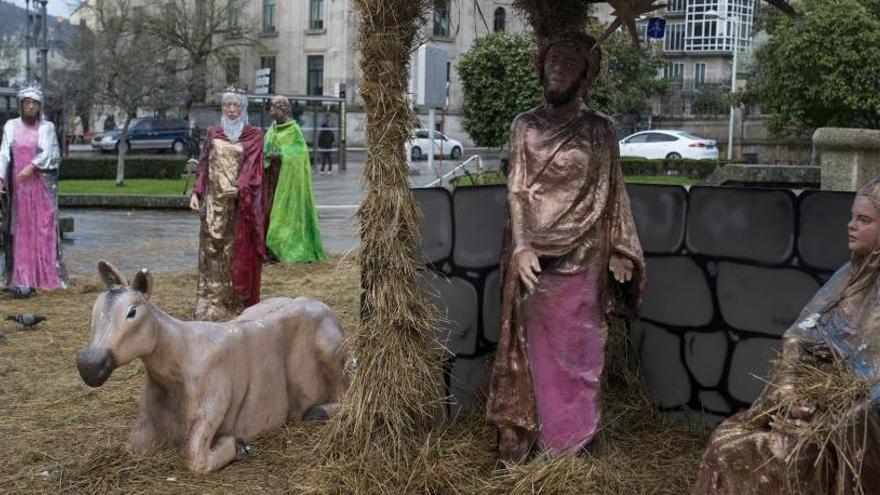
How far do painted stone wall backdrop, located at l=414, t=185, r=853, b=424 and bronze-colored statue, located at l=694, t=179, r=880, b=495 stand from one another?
1.37 metres

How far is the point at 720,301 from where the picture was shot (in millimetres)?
5324

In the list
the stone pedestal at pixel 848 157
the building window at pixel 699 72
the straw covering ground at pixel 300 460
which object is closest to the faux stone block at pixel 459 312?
the straw covering ground at pixel 300 460

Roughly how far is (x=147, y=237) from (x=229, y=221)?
7.65 m

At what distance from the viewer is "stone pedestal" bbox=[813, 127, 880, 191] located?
7711 mm

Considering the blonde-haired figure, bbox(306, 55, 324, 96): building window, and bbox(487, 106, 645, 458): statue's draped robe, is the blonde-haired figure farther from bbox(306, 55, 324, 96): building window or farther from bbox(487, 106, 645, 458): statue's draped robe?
bbox(306, 55, 324, 96): building window

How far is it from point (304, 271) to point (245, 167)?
3.68m

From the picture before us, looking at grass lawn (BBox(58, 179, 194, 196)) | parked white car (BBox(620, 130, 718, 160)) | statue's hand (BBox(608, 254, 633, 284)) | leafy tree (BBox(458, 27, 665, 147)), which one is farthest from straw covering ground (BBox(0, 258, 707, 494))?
parked white car (BBox(620, 130, 718, 160))

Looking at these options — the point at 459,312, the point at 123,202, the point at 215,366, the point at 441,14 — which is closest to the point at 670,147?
the point at 123,202

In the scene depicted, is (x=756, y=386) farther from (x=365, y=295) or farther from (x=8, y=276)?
(x=8, y=276)

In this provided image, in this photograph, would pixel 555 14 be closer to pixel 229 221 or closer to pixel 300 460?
pixel 300 460

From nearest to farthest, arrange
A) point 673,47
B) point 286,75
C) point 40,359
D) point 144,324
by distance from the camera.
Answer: point 144,324 < point 40,359 < point 286,75 < point 673,47

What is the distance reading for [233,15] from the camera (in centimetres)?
5169

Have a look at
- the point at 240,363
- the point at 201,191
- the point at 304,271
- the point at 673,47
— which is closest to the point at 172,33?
the point at 673,47

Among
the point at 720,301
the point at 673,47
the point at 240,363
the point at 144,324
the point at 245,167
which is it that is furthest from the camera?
the point at 673,47
